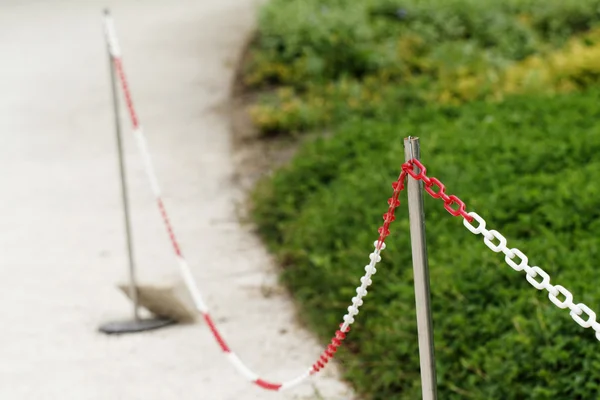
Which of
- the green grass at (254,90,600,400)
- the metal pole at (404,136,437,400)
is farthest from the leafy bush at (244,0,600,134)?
the metal pole at (404,136,437,400)

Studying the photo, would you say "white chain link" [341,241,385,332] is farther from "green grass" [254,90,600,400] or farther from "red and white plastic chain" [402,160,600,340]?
"green grass" [254,90,600,400]

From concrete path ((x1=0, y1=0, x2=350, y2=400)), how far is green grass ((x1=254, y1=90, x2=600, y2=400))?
29cm

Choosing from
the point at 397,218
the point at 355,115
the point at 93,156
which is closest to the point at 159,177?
the point at 93,156

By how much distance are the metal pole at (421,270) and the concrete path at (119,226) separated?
169 centimetres

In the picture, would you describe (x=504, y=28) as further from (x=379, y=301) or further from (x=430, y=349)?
(x=430, y=349)

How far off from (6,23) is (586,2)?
8164mm

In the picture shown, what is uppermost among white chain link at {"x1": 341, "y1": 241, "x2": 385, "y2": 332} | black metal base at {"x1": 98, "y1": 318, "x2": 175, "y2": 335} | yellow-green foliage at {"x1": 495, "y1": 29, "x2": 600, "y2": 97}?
yellow-green foliage at {"x1": 495, "y1": 29, "x2": 600, "y2": 97}

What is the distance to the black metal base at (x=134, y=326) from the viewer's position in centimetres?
588

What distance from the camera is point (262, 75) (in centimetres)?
1019

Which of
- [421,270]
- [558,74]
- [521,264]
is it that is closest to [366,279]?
[421,270]

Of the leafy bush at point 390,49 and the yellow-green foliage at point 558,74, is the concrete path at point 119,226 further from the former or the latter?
the yellow-green foliage at point 558,74

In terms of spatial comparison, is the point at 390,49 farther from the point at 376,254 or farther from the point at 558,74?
the point at 376,254

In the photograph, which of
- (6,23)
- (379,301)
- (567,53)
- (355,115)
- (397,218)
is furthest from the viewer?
(6,23)

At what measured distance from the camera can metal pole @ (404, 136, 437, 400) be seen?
9.92 feet
